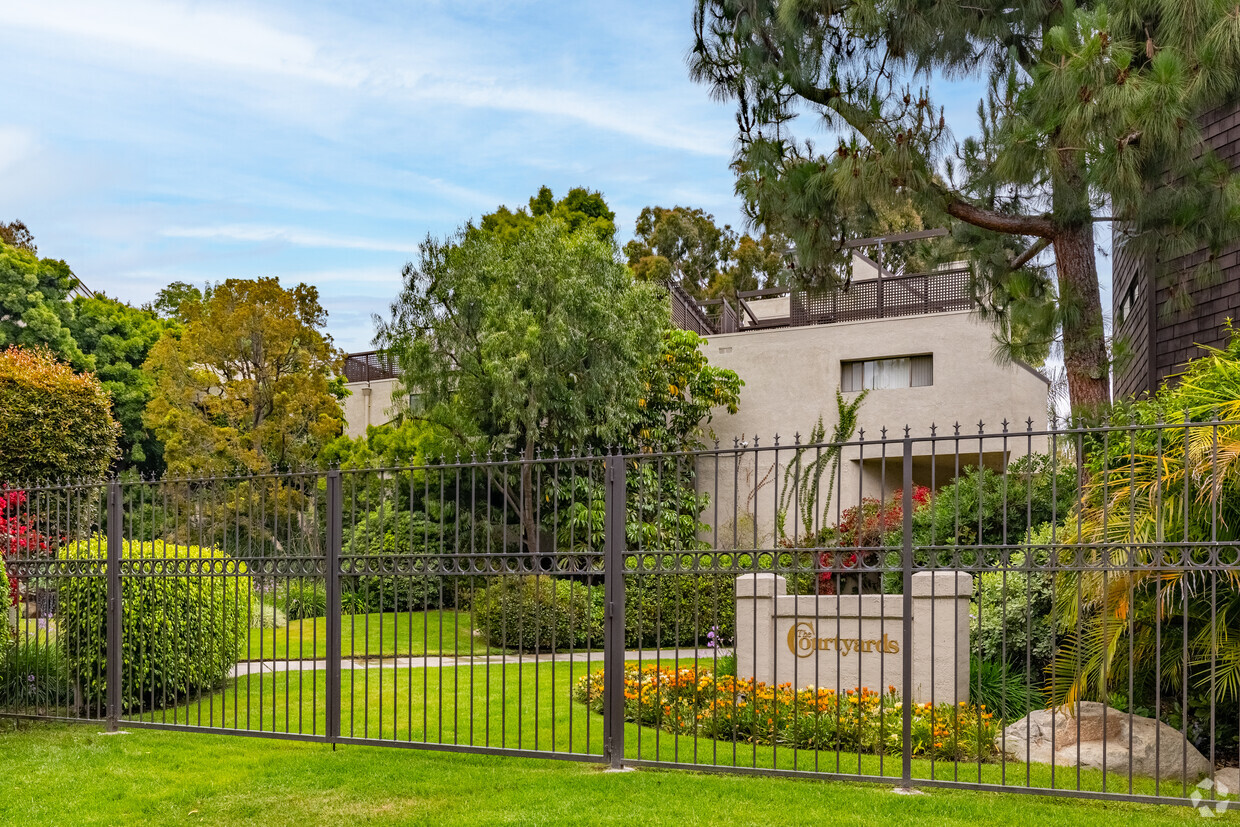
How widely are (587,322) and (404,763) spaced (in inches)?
469

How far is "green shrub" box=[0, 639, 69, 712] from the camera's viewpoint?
9562 millimetres

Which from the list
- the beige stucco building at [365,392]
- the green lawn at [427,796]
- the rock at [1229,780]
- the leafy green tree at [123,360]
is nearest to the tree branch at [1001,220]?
the rock at [1229,780]

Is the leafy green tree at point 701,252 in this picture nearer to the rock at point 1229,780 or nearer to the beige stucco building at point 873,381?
the beige stucco building at point 873,381

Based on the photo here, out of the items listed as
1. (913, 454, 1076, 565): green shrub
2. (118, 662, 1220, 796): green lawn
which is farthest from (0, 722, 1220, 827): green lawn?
(913, 454, 1076, 565): green shrub

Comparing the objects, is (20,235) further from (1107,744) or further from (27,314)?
(1107,744)

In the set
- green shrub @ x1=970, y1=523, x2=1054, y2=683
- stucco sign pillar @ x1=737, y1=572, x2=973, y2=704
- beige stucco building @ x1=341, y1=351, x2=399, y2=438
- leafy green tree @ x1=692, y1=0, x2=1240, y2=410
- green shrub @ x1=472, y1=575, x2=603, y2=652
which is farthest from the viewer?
beige stucco building @ x1=341, y1=351, x2=399, y2=438

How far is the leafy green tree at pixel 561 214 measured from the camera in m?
24.2

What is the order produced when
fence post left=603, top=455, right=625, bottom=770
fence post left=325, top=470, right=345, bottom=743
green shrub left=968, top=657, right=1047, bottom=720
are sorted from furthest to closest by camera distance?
green shrub left=968, top=657, right=1047, bottom=720, fence post left=325, top=470, right=345, bottom=743, fence post left=603, top=455, right=625, bottom=770

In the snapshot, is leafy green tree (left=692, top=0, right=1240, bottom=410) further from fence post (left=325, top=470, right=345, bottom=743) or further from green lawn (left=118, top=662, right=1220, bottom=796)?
fence post (left=325, top=470, right=345, bottom=743)

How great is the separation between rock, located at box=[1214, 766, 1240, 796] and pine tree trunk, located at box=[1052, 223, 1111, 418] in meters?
6.10

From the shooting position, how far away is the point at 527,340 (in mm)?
18438

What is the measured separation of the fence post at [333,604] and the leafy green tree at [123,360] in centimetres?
2444

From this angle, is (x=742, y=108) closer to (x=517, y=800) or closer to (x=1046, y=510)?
(x=1046, y=510)

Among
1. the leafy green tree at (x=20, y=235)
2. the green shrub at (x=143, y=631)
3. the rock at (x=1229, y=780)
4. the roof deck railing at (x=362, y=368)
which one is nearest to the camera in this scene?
the rock at (x=1229, y=780)
